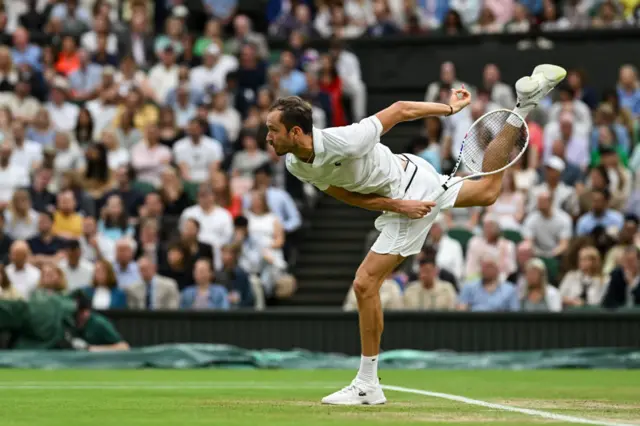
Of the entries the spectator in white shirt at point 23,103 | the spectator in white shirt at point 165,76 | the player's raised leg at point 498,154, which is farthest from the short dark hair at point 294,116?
the spectator in white shirt at point 23,103

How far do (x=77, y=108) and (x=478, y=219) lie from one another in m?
6.54

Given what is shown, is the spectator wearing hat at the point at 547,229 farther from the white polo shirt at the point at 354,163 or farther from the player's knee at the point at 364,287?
the player's knee at the point at 364,287

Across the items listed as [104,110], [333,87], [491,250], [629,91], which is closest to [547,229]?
[491,250]

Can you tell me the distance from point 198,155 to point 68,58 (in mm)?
3776

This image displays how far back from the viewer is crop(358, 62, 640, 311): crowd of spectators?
15.4m

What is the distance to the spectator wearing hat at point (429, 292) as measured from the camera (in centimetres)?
1546

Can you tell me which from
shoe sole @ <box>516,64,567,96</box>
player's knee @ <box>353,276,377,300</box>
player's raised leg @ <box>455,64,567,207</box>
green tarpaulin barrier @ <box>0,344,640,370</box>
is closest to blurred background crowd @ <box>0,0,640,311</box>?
green tarpaulin barrier @ <box>0,344,640,370</box>

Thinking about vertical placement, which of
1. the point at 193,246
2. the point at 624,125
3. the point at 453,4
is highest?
the point at 453,4

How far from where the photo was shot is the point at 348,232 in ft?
62.5

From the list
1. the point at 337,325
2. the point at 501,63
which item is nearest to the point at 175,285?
the point at 337,325

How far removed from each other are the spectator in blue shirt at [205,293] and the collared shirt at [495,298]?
2802mm

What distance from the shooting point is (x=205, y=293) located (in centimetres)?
1606

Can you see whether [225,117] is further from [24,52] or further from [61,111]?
[24,52]

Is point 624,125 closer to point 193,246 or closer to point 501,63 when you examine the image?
point 501,63
